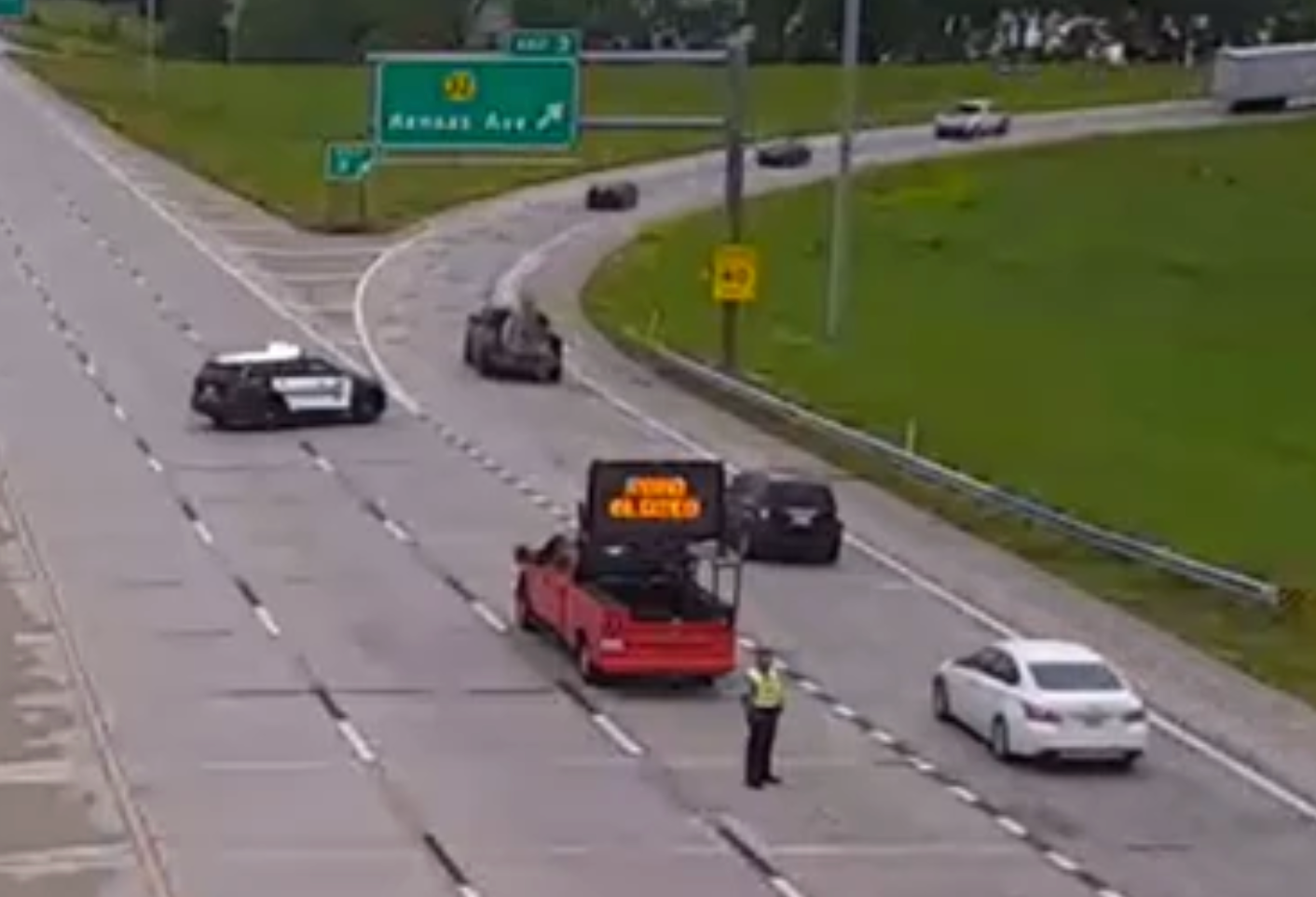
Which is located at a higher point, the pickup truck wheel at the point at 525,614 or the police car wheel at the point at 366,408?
the pickup truck wheel at the point at 525,614

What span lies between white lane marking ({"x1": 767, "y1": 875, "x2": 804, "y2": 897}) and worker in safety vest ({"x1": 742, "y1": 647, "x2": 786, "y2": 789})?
3.95 metres

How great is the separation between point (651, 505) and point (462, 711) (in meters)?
4.16

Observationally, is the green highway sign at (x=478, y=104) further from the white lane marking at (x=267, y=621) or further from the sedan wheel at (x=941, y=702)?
the sedan wheel at (x=941, y=702)

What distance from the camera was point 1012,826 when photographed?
36.8 metres

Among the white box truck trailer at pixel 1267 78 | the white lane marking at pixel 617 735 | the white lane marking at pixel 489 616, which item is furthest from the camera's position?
the white box truck trailer at pixel 1267 78

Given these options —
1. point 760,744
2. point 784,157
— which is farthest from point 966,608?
point 784,157

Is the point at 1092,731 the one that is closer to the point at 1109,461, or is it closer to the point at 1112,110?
the point at 1109,461

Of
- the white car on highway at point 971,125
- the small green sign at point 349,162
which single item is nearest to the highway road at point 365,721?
the small green sign at point 349,162

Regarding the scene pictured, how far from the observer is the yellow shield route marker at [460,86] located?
6806 cm

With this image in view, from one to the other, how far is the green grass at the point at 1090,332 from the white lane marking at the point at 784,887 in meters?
12.4

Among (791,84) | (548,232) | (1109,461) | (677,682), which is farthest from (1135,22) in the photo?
(677,682)

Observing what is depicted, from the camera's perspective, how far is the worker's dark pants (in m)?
37.6

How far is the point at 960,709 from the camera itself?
41.7m

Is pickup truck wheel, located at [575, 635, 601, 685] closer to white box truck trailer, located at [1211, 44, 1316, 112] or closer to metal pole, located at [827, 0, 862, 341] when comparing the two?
metal pole, located at [827, 0, 862, 341]
